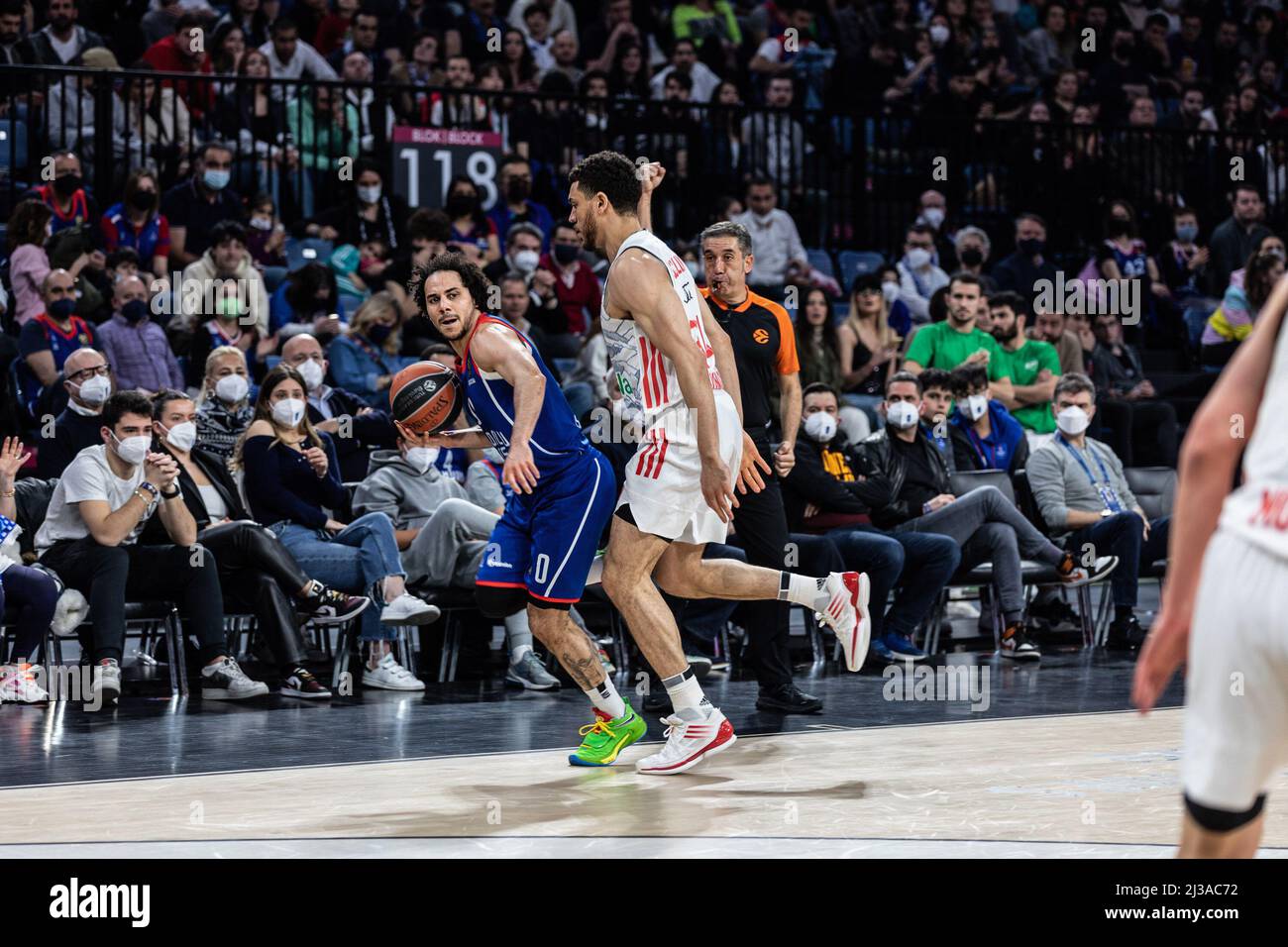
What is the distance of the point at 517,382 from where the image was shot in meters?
5.26

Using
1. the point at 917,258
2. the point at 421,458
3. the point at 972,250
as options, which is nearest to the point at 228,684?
the point at 421,458

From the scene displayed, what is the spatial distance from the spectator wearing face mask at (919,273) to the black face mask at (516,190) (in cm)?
274

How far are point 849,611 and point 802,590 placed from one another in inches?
8.5

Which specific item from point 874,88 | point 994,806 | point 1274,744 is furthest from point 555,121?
point 1274,744

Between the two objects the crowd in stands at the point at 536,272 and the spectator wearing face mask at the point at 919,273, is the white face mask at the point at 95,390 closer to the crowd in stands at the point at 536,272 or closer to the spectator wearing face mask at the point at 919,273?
the crowd in stands at the point at 536,272

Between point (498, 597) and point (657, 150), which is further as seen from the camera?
point (657, 150)

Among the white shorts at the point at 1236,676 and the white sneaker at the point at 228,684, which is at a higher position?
the white shorts at the point at 1236,676

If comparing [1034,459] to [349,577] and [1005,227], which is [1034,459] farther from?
[1005,227]

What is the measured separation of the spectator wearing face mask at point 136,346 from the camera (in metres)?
8.72

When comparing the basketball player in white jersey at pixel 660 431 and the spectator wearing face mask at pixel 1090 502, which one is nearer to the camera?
the basketball player in white jersey at pixel 660 431

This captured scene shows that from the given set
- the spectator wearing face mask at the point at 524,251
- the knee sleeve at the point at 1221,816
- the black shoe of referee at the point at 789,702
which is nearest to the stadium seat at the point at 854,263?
the spectator wearing face mask at the point at 524,251

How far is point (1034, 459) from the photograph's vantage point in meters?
9.12

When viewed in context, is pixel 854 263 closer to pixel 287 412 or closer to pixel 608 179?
pixel 287 412
